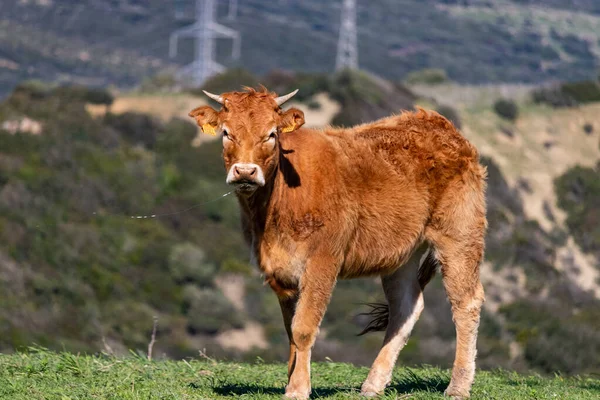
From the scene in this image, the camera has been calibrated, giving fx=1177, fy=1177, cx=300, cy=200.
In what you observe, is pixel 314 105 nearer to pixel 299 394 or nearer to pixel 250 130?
pixel 250 130

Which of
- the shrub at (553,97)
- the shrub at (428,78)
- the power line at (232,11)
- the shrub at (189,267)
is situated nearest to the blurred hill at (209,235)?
the shrub at (189,267)

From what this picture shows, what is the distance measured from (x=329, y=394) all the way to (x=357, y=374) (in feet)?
6.28

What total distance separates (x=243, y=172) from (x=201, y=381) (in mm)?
2277

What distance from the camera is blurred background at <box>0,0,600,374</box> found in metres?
36.0

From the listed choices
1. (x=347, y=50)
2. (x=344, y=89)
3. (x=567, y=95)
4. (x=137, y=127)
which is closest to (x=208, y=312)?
(x=137, y=127)

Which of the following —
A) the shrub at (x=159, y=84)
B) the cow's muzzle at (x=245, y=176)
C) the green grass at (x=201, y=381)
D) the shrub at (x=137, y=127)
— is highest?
the cow's muzzle at (x=245, y=176)

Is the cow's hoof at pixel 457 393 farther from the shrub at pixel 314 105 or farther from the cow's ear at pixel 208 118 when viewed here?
the shrub at pixel 314 105

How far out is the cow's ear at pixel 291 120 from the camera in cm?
974

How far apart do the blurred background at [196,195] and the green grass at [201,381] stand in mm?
1361

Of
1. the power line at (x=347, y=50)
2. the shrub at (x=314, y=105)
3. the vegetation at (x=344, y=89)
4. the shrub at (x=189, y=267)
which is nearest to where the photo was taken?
the shrub at (x=189, y=267)

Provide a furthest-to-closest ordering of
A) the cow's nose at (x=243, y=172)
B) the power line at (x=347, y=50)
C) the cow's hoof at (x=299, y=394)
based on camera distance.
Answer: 1. the power line at (x=347, y=50)
2. the cow's hoof at (x=299, y=394)
3. the cow's nose at (x=243, y=172)

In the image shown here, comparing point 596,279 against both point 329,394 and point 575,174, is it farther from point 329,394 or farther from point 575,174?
point 329,394

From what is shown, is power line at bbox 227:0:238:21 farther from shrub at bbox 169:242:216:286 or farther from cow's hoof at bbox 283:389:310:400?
cow's hoof at bbox 283:389:310:400

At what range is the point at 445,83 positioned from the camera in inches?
3206
